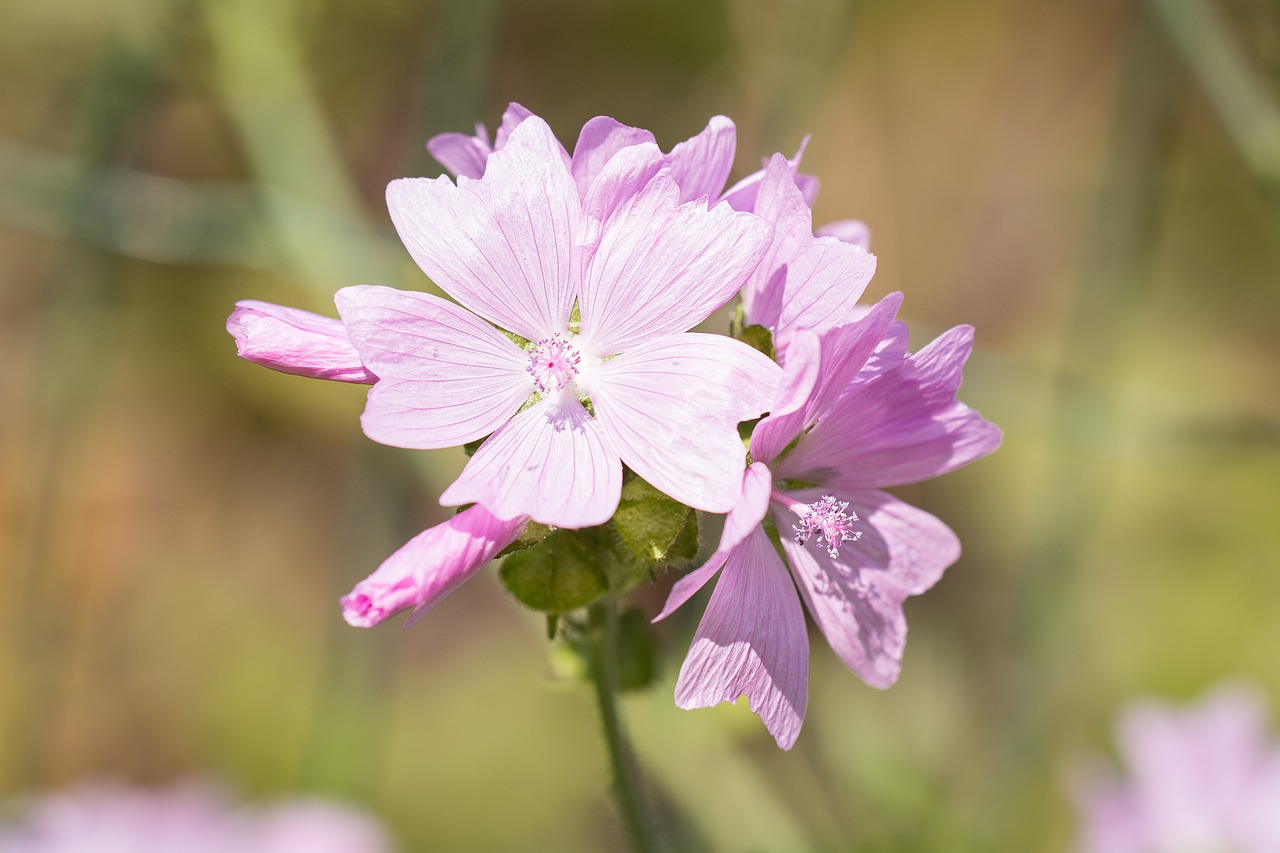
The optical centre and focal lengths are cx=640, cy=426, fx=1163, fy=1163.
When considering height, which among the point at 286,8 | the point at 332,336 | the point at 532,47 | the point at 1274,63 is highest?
the point at 532,47

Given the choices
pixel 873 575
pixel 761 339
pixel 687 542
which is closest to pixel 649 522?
pixel 687 542

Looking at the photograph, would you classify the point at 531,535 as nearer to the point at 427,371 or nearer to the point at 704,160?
the point at 427,371

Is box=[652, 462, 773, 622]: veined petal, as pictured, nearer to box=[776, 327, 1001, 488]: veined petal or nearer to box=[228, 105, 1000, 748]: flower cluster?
box=[228, 105, 1000, 748]: flower cluster

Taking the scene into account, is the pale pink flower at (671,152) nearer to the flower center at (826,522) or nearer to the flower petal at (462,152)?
the flower petal at (462,152)

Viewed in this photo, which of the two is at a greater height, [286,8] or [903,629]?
[286,8]

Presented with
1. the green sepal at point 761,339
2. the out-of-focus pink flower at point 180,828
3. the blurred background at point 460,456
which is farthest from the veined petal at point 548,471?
the out-of-focus pink flower at point 180,828

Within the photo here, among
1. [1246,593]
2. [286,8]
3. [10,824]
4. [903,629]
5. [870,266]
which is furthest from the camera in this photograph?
[1246,593]

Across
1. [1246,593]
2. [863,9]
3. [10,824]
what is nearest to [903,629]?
[10,824]

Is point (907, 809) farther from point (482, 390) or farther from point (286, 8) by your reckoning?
point (286, 8)
